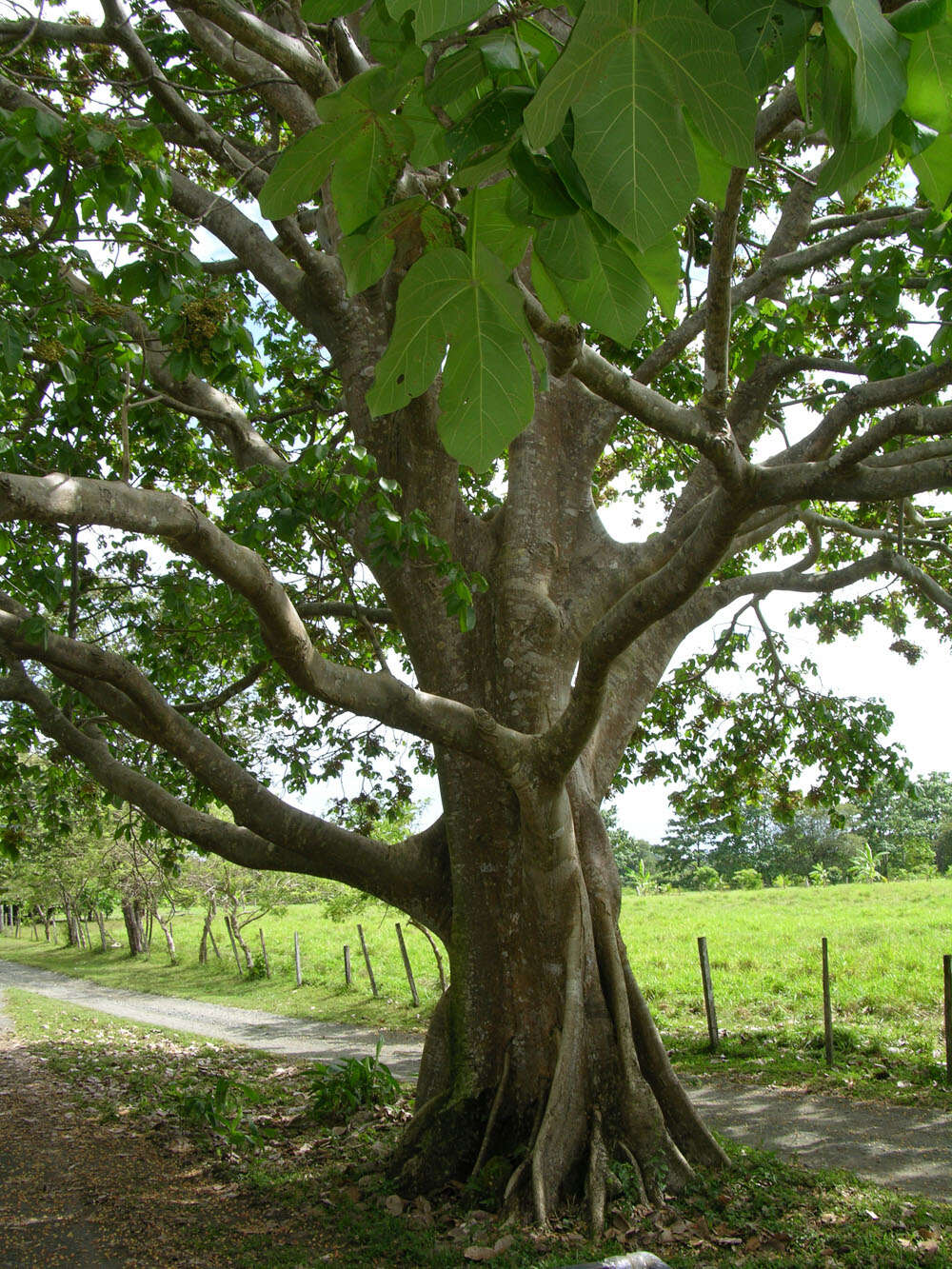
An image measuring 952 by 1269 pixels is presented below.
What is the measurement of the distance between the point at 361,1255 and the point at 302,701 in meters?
5.34

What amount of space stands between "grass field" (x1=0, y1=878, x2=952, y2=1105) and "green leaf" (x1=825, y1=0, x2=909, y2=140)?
30.9ft

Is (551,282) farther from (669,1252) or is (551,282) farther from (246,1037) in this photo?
(246,1037)

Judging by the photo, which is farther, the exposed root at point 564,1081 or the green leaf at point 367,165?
the exposed root at point 564,1081

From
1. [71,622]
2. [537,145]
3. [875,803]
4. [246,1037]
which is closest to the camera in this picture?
[537,145]

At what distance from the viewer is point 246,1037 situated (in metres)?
13.3

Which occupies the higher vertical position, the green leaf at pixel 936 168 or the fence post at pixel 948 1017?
the green leaf at pixel 936 168

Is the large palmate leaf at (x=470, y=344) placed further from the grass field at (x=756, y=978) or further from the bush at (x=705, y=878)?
the bush at (x=705, y=878)

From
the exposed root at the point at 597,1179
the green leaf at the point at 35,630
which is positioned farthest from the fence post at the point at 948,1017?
the green leaf at the point at 35,630

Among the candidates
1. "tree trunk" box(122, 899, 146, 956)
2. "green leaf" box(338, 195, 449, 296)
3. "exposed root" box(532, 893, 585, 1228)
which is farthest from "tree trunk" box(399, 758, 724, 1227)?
"tree trunk" box(122, 899, 146, 956)

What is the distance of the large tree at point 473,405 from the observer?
106cm

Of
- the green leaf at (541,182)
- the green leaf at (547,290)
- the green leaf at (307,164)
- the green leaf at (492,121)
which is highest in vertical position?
the green leaf at (307,164)

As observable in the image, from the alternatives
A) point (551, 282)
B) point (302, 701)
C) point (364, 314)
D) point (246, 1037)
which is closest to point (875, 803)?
point (246, 1037)

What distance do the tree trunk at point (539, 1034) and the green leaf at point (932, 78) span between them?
438cm

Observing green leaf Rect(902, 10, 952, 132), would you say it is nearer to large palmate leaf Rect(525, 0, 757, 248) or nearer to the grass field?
large palmate leaf Rect(525, 0, 757, 248)
